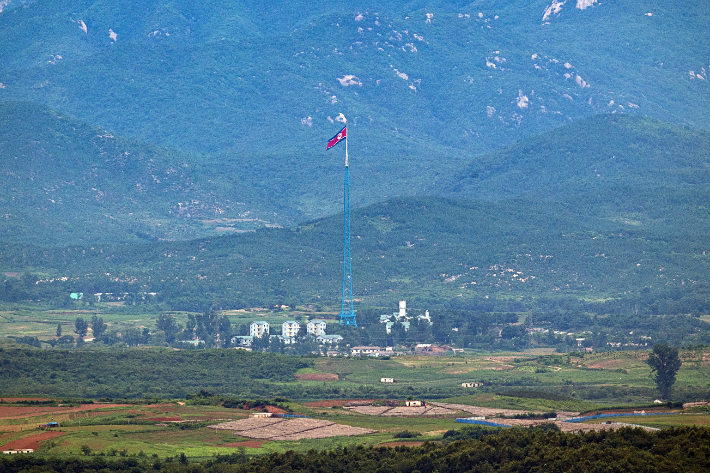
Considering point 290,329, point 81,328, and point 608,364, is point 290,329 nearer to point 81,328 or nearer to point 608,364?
point 81,328

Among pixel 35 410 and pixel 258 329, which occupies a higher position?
pixel 258 329

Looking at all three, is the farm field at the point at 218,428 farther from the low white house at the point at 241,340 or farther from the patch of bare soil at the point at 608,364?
the low white house at the point at 241,340

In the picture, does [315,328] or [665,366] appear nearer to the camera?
[665,366]

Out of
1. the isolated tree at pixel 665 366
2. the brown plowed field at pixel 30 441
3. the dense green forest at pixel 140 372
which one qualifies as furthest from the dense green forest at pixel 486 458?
the dense green forest at pixel 140 372

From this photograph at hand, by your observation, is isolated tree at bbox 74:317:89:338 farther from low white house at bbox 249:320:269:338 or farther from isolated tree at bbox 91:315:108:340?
low white house at bbox 249:320:269:338

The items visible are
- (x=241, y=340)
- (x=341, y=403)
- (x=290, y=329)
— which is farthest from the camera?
(x=290, y=329)

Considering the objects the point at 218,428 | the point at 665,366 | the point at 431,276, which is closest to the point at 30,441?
the point at 218,428
